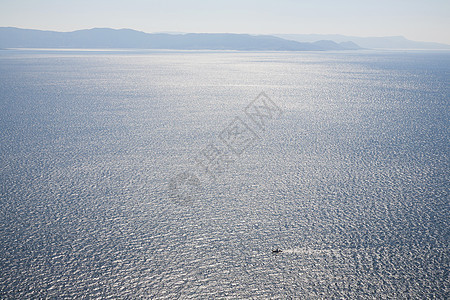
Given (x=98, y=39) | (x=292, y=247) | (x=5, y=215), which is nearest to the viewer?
(x=292, y=247)

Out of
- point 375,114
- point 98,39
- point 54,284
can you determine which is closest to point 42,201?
point 54,284

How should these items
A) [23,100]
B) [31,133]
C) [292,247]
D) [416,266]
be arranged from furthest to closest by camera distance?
[23,100], [31,133], [292,247], [416,266]

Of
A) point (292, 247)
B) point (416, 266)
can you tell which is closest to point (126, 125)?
point (292, 247)

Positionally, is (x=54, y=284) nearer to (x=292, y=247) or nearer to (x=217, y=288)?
(x=217, y=288)

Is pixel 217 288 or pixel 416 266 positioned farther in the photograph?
pixel 416 266

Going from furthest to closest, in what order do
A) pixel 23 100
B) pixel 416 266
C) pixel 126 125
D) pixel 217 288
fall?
pixel 23 100 < pixel 126 125 < pixel 416 266 < pixel 217 288

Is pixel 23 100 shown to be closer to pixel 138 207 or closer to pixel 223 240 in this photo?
pixel 138 207
